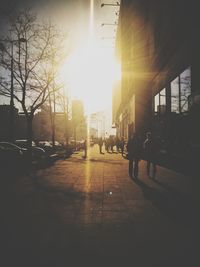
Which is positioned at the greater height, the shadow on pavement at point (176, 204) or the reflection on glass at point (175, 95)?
the reflection on glass at point (175, 95)

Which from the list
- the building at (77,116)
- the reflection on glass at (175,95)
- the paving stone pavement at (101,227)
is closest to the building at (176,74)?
the reflection on glass at (175,95)

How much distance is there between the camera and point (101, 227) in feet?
19.9

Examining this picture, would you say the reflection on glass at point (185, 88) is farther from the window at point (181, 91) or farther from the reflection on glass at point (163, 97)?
the reflection on glass at point (163, 97)

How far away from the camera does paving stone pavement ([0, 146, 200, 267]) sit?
14.6 ft

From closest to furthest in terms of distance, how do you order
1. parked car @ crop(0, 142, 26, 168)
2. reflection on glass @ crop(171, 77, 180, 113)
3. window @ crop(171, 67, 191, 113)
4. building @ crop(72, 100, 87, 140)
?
window @ crop(171, 67, 191, 113), reflection on glass @ crop(171, 77, 180, 113), parked car @ crop(0, 142, 26, 168), building @ crop(72, 100, 87, 140)


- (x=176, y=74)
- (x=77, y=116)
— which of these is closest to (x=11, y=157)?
(x=176, y=74)

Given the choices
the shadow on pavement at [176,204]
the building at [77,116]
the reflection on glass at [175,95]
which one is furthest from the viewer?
the building at [77,116]

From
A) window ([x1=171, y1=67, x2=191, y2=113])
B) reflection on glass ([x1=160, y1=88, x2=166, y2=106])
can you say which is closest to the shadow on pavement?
window ([x1=171, y1=67, x2=191, y2=113])

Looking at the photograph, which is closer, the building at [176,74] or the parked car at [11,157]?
the building at [176,74]

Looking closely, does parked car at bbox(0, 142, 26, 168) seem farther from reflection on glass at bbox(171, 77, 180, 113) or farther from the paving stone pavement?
the paving stone pavement

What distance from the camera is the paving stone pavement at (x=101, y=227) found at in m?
4.46

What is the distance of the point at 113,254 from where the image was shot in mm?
4570

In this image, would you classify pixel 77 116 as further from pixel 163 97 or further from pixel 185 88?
pixel 185 88

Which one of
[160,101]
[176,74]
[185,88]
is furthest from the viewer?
[160,101]
